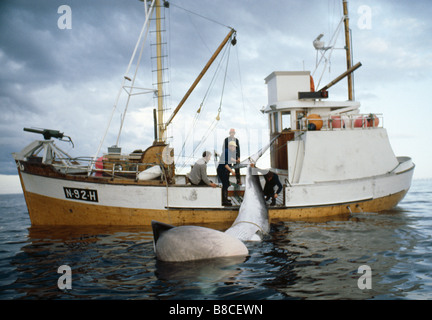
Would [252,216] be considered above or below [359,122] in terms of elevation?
below

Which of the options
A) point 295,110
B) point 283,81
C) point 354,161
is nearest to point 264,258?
point 354,161

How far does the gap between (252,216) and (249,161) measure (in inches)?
120

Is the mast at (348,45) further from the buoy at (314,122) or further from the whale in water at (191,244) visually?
the whale in water at (191,244)

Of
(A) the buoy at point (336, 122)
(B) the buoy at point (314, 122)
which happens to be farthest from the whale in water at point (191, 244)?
(A) the buoy at point (336, 122)

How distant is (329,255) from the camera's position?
733 cm

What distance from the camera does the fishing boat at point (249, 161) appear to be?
447 inches

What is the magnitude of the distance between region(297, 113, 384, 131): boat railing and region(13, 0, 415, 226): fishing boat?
0.14ft

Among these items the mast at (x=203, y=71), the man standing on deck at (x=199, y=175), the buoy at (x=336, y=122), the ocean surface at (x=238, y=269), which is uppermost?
the mast at (x=203, y=71)

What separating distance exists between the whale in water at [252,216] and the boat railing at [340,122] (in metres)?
4.23

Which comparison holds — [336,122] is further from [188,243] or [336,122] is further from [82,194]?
[82,194]

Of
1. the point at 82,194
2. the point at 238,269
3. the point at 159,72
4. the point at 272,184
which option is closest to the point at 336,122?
the point at 272,184

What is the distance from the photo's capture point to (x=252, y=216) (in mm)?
9641

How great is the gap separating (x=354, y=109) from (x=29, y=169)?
609 inches
